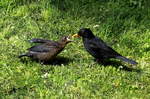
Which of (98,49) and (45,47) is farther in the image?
(98,49)

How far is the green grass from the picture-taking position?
728 cm

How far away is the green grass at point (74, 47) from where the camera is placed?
7281mm

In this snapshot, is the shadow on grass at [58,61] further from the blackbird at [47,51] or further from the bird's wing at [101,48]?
the bird's wing at [101,48]

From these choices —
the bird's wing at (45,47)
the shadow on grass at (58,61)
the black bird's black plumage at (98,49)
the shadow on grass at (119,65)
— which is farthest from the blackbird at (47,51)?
the shadow on grass at (119,65)

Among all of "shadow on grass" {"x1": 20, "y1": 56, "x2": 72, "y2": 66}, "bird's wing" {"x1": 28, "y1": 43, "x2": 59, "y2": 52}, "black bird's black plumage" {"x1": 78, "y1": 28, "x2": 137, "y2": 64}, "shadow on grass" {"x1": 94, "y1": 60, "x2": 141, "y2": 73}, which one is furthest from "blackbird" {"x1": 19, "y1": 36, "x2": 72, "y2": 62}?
"shadow on grass" {"x1": 94, "y1": 60, "x2": 141, "y2": 73}

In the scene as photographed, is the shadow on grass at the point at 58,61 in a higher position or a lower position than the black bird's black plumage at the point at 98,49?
lower

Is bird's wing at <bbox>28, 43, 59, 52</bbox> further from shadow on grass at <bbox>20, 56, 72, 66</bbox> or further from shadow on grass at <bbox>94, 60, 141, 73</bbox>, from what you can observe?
shadow on grass at <bbox>94, 60, 141, 73</bbox>

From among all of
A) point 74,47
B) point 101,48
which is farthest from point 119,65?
point 74,47

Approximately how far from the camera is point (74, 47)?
29.7ft

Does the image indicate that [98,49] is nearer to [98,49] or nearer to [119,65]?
[98,49]

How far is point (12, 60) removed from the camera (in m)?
8.12

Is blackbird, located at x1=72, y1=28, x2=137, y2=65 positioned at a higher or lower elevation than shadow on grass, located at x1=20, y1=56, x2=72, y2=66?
higher

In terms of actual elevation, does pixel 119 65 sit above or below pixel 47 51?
below

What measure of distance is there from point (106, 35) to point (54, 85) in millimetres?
2539
